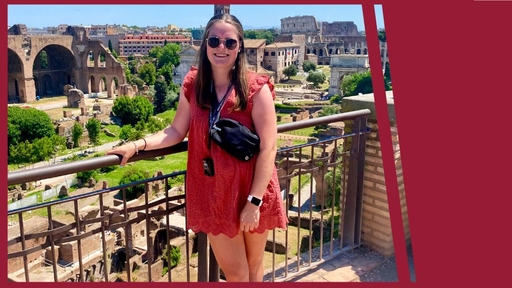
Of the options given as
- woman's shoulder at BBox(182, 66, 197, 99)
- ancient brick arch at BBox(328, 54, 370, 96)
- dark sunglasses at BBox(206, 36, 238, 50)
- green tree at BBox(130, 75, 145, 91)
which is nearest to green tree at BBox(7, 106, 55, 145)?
green tree at BBox(130, 75, 145, 91)

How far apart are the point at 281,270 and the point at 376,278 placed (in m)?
0.67

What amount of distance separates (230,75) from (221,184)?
471 mm

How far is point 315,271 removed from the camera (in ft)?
10.4

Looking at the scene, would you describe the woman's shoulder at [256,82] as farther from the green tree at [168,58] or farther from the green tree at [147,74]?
the green tree at [168,58]

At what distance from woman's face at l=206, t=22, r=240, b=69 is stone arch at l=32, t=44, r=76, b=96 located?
4614 cm

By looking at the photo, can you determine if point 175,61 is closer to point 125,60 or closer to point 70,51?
point 125,60

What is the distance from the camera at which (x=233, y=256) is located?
81.2 inches

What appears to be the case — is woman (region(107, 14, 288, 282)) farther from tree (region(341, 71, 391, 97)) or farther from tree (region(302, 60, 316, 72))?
tree (region(302, 60, 316, 72))

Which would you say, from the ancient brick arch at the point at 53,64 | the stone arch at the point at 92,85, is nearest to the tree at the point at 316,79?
the ancient brick arch at the point at 53,64

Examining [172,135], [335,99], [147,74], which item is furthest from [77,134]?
[172,135]

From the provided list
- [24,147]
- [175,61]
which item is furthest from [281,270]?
[175,61]

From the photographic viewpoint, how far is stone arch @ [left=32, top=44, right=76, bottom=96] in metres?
44.2

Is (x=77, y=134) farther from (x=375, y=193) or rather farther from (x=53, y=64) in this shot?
(x=53, y=64)

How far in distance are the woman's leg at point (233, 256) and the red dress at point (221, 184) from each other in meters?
0.07
